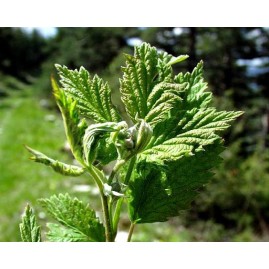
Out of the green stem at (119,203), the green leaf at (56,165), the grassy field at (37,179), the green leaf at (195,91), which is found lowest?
the grassy field at (37,179)

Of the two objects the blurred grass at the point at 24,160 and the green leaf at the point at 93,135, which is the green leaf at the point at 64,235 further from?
the blurred grass at the point at 24,160

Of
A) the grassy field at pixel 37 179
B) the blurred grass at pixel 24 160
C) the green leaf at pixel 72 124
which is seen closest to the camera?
the green leaf at pixel 72 124

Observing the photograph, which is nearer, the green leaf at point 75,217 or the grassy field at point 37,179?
the green leaf at point 75,217

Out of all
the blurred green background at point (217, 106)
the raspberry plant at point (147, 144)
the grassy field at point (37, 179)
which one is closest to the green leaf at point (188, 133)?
the raspberry plant at point (147, 144)

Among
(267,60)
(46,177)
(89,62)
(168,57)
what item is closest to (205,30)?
(267,60)

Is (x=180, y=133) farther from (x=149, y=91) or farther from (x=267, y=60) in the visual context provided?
(x=267, y=60)

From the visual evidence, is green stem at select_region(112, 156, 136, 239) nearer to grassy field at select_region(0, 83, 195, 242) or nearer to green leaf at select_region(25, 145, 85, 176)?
green leaf at select_region(25, 145, 85, 176)

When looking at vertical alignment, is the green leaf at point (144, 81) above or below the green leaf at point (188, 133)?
above
